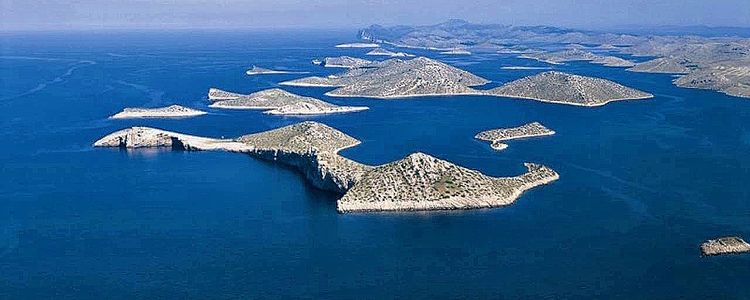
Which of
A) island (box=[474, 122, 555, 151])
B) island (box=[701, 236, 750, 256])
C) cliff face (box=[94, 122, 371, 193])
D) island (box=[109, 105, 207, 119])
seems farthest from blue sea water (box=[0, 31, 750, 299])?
island (box=[109, 105, 207, 119])

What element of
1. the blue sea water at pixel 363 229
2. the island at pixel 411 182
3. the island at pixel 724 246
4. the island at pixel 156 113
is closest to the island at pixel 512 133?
the blue sea water at pixel 363 229

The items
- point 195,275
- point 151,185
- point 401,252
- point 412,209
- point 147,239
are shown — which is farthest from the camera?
point 151,185

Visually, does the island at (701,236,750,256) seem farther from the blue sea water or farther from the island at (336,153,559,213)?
the island at (336,153,559,213)

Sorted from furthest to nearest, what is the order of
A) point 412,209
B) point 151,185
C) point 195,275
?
point 151,185, point 412,209, point 195,275

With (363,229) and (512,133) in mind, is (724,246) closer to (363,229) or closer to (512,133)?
(363,229)

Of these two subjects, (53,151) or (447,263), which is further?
(53,151)

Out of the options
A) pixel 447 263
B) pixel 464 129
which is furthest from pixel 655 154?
pixel 447 263

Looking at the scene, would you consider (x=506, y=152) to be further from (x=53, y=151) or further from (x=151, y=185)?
(x=53, y=151)

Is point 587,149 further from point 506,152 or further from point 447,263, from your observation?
point 447,263
